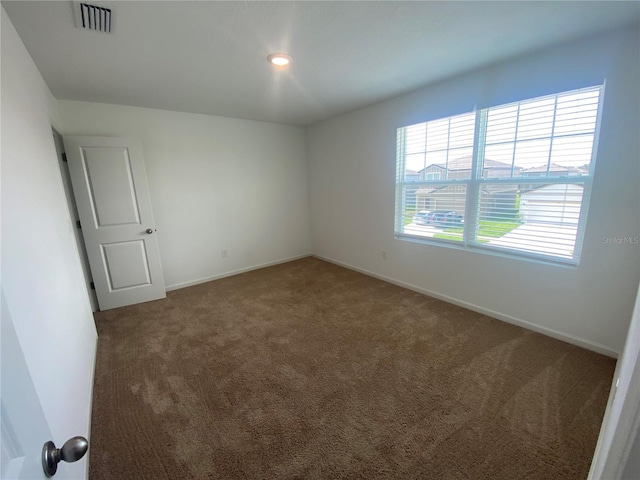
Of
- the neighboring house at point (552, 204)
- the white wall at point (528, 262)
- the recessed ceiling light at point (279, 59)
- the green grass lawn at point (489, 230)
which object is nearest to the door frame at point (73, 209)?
the recessed ceiling light at point (279, 59)

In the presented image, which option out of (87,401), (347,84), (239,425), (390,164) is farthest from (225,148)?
(239,425)

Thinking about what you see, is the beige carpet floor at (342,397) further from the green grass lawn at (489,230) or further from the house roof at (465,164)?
the house roof at (465,164)

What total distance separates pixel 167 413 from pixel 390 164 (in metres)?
3.29

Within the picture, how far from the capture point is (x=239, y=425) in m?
1.66

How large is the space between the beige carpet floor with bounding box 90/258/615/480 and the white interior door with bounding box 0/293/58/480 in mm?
1169

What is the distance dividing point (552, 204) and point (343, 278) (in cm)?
249

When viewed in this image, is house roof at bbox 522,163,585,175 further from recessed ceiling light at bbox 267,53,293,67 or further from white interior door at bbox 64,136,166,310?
white interior door at bbox 64,136,166,310

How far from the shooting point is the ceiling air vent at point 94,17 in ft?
4.92

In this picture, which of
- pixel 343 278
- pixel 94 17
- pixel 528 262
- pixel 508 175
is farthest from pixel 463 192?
pixel 94 17

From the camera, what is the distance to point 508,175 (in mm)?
2514

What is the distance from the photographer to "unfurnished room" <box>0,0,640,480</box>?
140 centimetres

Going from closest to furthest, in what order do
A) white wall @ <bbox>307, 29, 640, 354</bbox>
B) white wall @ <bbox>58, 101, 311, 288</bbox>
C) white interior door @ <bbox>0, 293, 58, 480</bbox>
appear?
white interior door @ <bbox>0, 293, 58, 480</bbox>, white wall @ <bbox>307, 29, 640, 354</bbox>, white wall @ <bbox>58, 101, 311, 288</bbox>

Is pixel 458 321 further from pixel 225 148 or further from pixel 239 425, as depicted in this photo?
pixel 225 148

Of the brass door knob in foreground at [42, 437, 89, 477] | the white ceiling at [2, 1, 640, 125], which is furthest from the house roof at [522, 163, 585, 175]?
the brass door knob in foreground at [42, 437, 89, 477]
